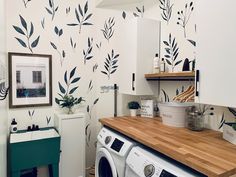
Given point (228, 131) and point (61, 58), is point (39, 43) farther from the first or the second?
point (228, 131)

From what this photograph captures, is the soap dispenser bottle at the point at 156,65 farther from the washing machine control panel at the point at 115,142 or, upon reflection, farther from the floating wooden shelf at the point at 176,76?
the washing machine control panel at the point at 115,142

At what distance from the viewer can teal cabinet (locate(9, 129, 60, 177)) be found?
188 centimetres

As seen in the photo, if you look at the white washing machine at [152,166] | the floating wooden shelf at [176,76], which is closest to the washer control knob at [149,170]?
the white washing machine at [152,166]

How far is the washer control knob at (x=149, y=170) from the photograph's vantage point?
1.26 meters

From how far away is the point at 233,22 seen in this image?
1.22m

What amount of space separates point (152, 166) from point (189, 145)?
0.31 meters

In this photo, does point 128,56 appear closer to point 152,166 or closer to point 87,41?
point 87,41

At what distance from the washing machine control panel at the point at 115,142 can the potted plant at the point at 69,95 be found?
61 centimetres

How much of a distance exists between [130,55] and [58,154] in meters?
1.35

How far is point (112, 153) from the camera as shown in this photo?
5.70ft

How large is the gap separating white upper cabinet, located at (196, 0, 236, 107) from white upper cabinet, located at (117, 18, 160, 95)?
0.85 m

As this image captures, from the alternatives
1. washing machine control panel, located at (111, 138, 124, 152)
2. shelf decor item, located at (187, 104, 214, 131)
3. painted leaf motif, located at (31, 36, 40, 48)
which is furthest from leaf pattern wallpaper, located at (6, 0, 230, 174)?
washing machine control panel, located at (111, 138, 124, 152)

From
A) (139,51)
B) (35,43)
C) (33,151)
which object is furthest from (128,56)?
(33,151)

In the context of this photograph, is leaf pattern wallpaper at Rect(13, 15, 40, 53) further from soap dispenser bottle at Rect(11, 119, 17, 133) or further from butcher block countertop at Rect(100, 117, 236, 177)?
butcher block countertop at Rect(100, 117, 236, 177)
